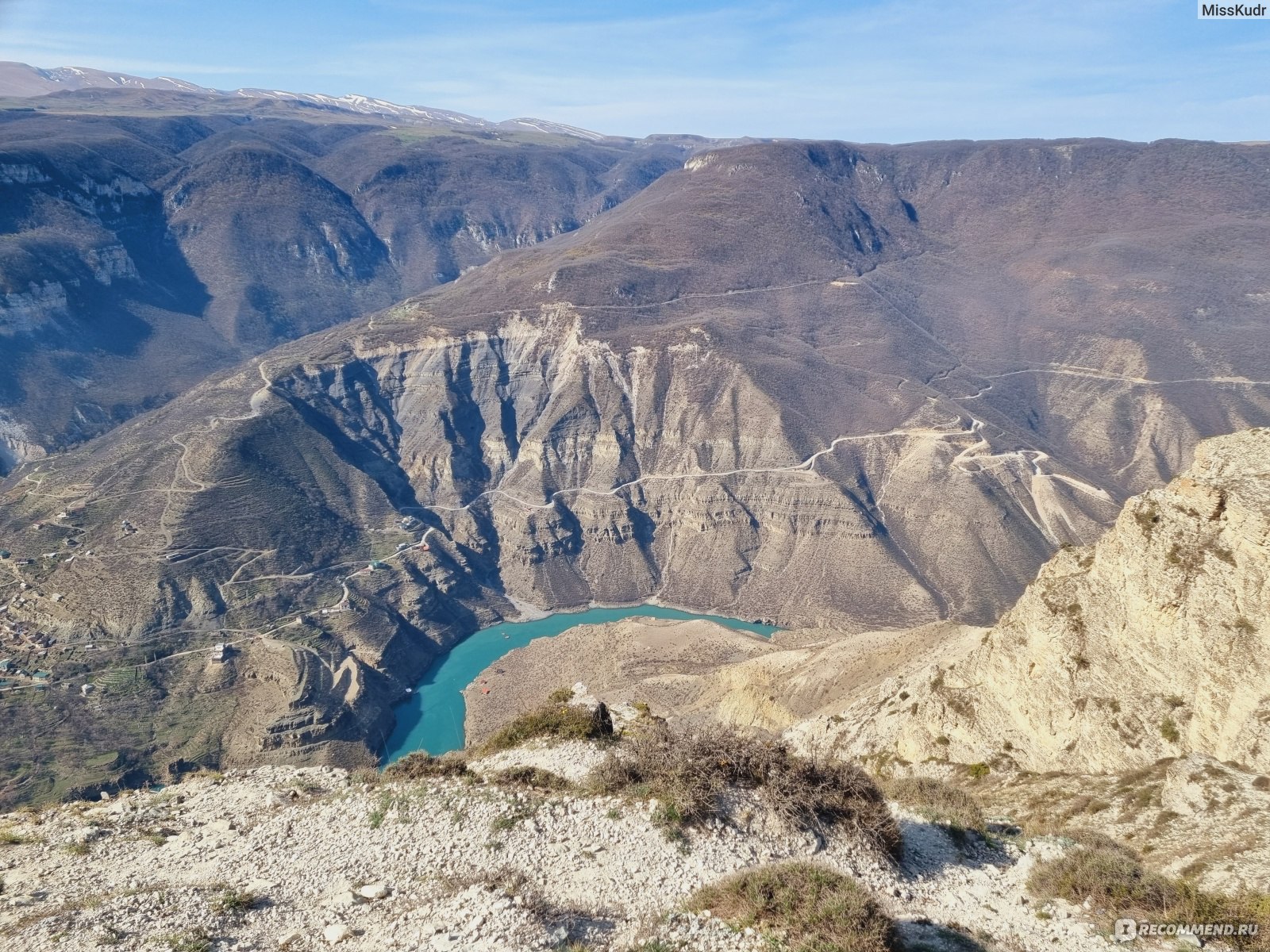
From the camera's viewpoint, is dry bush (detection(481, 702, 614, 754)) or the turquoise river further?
the turquoise river

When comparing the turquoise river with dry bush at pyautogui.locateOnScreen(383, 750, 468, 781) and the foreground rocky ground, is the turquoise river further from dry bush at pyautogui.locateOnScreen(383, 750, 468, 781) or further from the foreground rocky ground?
the foreground rocky ground

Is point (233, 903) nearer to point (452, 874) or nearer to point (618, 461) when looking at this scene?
point (452, 874)

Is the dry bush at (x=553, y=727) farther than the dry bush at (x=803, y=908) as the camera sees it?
Yes

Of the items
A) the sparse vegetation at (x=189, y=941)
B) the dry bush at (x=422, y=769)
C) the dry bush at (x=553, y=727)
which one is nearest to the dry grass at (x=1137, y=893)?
the dry bush at (x=553, y=727)

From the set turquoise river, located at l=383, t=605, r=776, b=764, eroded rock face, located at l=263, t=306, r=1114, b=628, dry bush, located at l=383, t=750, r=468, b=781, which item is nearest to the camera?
dry bush, located at l=383, t=750, r=468, b=781

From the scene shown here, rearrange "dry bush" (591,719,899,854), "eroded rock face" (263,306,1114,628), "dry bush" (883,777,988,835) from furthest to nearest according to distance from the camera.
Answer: "eroded rock face" (263,306,1114,628), "dry bush" (883,777,988,835), "dry bush" (591,719,899,854)

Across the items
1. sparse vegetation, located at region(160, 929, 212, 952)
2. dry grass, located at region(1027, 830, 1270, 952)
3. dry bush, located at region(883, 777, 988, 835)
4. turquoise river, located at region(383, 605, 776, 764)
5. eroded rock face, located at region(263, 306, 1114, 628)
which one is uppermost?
dry grass, located at region(1027, 830, 1270, 952)

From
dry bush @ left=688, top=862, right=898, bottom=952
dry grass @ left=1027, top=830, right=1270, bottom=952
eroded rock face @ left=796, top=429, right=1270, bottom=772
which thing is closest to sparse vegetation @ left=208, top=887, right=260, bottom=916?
dry bush @ left=688, top=862, right=898, bottom=952

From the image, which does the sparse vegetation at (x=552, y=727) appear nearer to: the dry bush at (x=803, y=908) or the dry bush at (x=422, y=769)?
the dry bush at (x=422, y=769)
